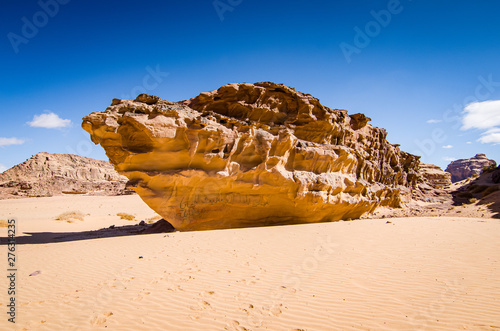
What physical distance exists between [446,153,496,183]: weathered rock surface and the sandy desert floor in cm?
7475

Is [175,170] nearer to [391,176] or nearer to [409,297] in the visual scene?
[409,297]

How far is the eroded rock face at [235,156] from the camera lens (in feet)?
34.6

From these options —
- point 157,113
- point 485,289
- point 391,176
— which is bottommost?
point 485,289

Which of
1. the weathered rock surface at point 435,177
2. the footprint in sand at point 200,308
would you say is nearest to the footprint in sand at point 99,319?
the footprint in sand at point 200,308

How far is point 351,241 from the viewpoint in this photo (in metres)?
8.48

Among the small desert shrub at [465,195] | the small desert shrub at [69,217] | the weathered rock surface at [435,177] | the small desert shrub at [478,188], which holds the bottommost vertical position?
the small desert shrub at [465,195]

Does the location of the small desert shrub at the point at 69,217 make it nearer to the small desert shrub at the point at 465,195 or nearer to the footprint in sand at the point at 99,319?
the footprint in sand at the point at 99,319

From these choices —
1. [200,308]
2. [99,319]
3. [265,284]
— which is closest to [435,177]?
[265,284]

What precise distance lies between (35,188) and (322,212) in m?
35.7

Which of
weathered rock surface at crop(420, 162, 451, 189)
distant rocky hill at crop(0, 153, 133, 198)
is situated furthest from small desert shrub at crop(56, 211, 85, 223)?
weathered rock surface at crop(420, 162, 451, 189)

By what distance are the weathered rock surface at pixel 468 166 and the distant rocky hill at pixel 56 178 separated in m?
79.0

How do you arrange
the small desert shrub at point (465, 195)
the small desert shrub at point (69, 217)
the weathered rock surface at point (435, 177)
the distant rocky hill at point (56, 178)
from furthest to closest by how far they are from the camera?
the weathered rock surface at point (435, 177)
the distant rocky hill at point (56, 178)
the small desert shrub at point (465, 195)
the small desert shrub at point (69, 217)

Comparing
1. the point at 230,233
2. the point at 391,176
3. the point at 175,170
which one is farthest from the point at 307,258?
the point at 391,176

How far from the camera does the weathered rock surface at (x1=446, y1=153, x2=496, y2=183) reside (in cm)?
6606
